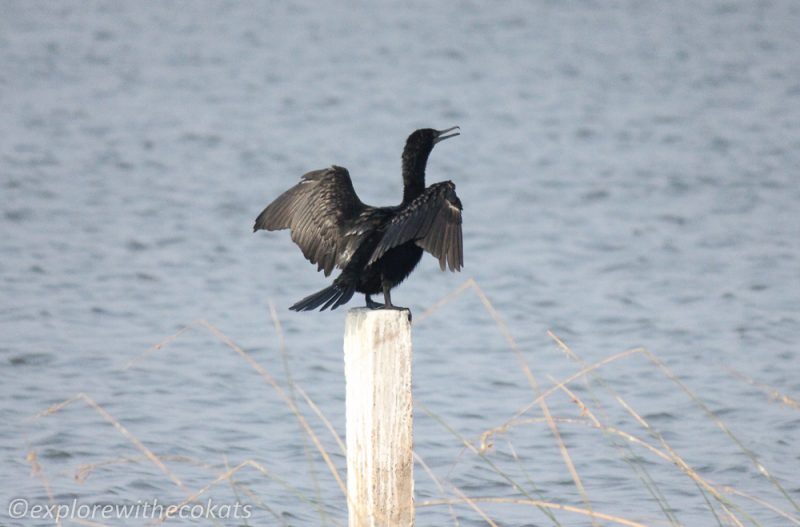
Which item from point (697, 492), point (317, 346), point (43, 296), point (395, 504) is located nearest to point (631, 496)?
point (697, 492)

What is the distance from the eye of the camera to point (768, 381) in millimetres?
8492

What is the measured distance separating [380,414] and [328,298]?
90 cm

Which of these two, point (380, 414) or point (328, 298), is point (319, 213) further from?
point (380, 414)

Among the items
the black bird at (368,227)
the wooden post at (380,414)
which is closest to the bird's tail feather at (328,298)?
the black bird at (368,227)

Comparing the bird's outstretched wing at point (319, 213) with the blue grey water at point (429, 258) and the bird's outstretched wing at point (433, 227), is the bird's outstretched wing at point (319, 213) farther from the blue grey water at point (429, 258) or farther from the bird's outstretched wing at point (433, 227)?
the blue grey water at point (429, 258)

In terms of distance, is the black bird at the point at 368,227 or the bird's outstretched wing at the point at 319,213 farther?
the bird's outstretched wing at the point at 319,213

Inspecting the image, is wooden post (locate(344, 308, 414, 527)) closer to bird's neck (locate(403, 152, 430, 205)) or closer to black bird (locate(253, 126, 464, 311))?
black bird (locate(253, 126, 464, 311))

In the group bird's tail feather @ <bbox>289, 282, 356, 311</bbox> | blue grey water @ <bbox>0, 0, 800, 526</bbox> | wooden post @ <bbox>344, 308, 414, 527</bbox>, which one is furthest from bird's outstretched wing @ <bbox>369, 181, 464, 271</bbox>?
blue grey water @ <bbox>0, 0, 800, 526</bbox>

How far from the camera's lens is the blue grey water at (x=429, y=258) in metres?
6.86

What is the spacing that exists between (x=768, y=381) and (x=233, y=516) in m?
4.22

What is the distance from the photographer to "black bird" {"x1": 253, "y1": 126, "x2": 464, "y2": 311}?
472 cm

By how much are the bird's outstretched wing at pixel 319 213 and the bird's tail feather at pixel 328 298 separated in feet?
0.93

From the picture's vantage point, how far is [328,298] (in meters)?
4.93

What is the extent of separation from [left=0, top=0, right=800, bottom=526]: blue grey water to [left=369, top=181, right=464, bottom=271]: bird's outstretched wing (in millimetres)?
952
